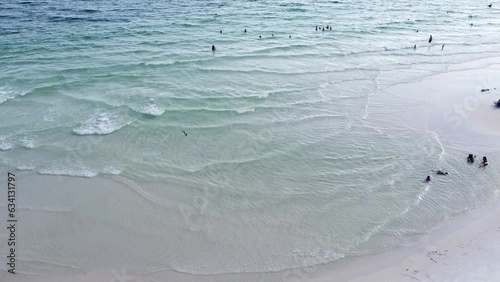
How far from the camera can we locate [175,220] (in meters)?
13.8

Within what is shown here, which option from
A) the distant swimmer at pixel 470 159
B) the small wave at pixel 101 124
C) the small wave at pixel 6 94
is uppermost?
the small wave at pixel 6 94

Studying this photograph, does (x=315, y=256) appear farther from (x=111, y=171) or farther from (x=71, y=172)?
(x=71, y=172)

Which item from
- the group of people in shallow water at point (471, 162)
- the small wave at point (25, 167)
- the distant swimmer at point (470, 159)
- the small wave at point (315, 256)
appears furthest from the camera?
Answer: the distant swimmer at point (470, 159)

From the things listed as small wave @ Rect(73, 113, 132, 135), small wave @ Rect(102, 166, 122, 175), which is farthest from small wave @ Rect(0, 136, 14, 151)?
small wave @ Rect(102, 166, 122, 175)

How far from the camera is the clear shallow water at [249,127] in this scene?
44.5 ft

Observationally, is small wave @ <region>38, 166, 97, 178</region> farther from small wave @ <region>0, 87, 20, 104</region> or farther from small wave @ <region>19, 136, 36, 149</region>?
small wave @ <region>0, 87, 20, 104</region>

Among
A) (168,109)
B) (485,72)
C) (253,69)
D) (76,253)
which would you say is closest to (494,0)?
(485,72)

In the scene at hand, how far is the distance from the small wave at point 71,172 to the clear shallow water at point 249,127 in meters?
0.07

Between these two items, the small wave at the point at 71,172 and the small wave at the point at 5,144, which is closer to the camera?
the small wave at the point at 71,172

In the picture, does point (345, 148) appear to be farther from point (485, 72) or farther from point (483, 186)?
point (485, 72)

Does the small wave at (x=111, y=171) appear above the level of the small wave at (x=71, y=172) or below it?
above

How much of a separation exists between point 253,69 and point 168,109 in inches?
319

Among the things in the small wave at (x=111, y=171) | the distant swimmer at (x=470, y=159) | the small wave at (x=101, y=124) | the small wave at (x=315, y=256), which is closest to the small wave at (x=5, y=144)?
the small wave at (x=101, y=124)

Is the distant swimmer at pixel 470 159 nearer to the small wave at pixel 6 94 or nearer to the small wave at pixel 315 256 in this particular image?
the small wave at pixel 315 256
